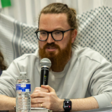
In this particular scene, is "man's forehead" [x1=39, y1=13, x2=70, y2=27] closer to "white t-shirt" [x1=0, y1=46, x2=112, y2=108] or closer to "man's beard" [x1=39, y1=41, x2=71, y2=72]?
"man's beard" [x1=39, y1=41, x2=71, y2=72]

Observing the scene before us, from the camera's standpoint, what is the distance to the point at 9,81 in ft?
4.74

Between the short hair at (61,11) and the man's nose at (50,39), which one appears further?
the short hair at (61,11)

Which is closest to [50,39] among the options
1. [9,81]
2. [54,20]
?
[54,20]

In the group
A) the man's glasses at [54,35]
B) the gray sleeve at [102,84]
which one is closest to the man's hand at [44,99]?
the gray sleeve at [102,84]

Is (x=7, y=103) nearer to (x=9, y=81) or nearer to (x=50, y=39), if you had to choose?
(x=9, y=81)

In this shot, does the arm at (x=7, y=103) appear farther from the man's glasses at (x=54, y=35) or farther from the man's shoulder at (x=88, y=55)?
the man's shoulder at (x=88, y=55)

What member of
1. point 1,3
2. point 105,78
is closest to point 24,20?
point 1,3

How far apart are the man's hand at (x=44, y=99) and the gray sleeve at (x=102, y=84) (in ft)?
1.06

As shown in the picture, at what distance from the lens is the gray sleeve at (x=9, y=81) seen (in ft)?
4.58

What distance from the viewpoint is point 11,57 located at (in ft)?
6.83

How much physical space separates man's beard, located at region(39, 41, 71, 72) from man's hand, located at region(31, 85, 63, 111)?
0.38m

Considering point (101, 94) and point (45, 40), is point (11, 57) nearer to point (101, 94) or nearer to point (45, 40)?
point (45, 40)

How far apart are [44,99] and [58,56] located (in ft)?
1.47

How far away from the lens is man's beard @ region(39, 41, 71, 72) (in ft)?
4.69
